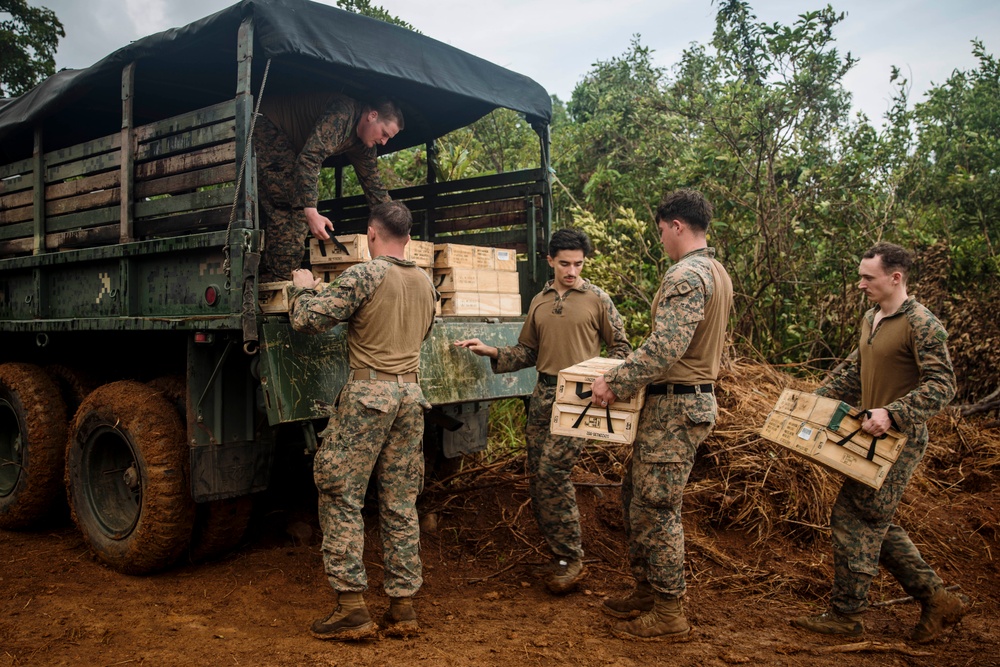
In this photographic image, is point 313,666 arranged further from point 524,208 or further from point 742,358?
point 742,358

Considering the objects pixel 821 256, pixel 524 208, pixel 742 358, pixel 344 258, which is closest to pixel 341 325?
pixel 344 258

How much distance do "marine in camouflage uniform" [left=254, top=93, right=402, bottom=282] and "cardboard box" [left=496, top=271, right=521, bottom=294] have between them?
3.96 feet

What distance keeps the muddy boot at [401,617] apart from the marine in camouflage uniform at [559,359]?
0.86 m

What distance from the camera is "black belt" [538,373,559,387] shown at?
13.7 feet

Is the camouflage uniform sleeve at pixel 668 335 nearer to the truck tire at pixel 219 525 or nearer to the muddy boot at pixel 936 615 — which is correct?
the muddy boot at pixel 936 615

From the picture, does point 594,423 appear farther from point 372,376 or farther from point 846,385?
point 846,385

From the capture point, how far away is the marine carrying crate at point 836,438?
11.0 ft

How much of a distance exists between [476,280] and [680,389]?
1585 mm

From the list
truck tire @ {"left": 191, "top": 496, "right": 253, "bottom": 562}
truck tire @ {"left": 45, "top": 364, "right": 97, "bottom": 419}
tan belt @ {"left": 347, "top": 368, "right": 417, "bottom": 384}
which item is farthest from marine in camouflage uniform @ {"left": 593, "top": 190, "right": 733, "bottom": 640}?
truck tire @ {"left": 45, "top": 364, "right": 97, "bottom": 419}

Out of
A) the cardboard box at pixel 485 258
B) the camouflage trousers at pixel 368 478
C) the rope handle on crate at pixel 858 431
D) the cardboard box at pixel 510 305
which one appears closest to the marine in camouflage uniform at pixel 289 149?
the cardboard box at pixel 485 258

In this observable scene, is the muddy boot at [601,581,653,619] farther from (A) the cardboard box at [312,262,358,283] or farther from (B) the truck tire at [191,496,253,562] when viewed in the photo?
(A) the cardboard box at [312,262,358,283]

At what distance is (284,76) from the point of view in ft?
17.1

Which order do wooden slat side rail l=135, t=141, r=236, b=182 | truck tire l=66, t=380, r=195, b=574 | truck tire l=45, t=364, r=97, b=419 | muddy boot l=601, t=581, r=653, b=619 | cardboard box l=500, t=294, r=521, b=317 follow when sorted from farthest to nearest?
truck tire l=45, t=364, r=97, b=419, cardboard box l=500, t=294, r=521, b=317, truck tire l=66, t=380, r=195, b=574, wooden slat side rail l=135, t=141, r=236, b=182, muddy boot l=601, t=581, r=653, b=619

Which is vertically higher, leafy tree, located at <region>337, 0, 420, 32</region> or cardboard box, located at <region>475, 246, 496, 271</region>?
leafy tree, located at <region>337, 0, 420, 32</region>
